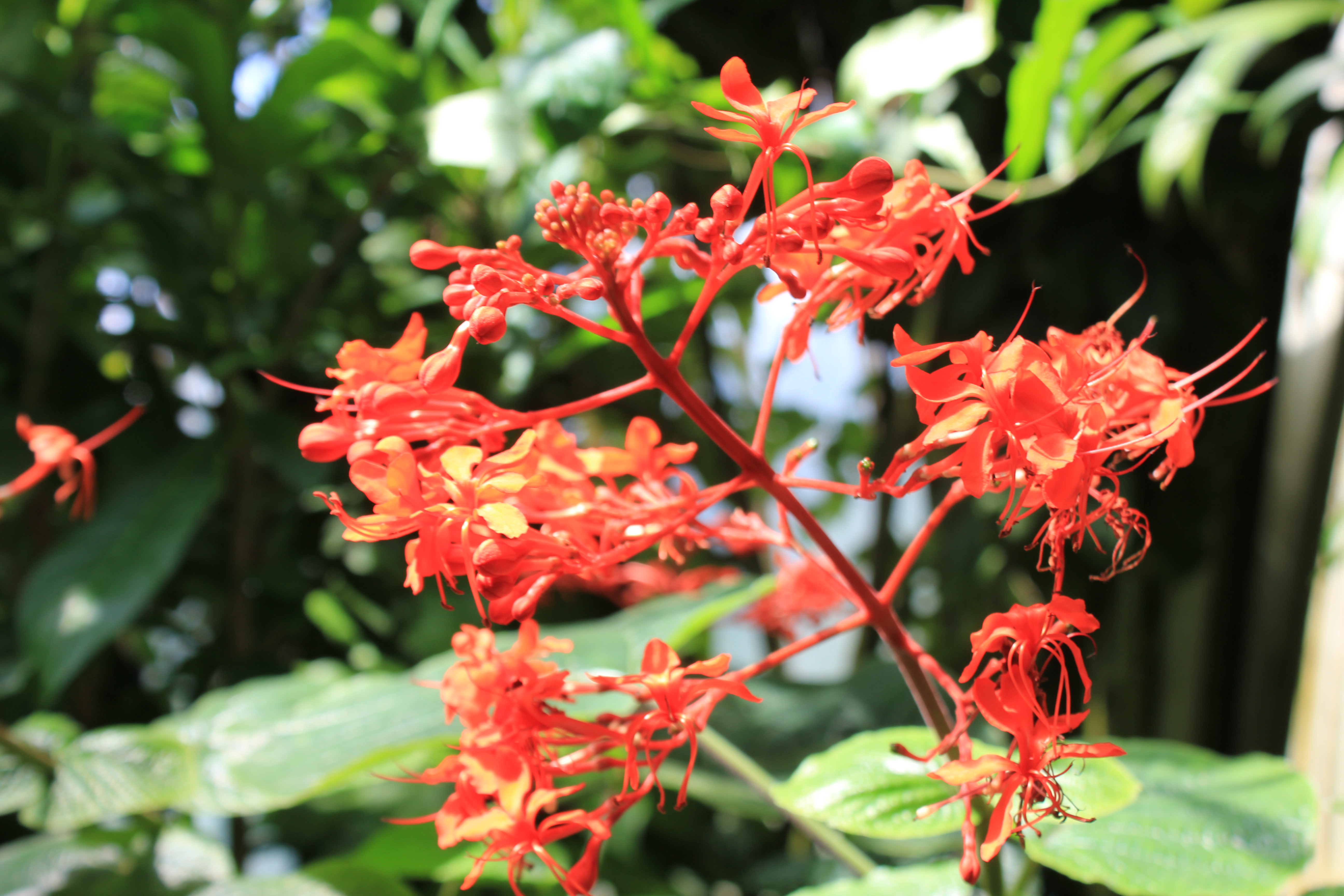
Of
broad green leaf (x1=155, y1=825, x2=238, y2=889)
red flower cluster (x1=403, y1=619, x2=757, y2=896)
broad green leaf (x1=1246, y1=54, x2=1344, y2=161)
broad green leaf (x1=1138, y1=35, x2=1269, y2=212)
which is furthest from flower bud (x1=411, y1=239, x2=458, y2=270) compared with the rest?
broad green leaf (x1=1246, y1=54, x2=1344, y2=161)

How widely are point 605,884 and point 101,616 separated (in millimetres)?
560

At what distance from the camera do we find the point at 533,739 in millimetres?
298

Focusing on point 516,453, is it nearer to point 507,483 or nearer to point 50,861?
point 507,483

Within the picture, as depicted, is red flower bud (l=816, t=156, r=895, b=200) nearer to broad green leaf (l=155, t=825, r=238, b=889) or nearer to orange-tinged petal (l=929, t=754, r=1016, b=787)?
orange-tinged petal (l=929, t=754, r=1016, b=787)

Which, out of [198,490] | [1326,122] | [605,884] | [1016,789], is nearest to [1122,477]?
[1326,122]

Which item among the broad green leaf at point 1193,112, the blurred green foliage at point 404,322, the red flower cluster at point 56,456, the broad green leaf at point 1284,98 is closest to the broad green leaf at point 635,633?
the blurred green foliage at point 404,322

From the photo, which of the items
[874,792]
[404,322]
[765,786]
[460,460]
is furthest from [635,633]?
[404,322]

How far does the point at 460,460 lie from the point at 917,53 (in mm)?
609

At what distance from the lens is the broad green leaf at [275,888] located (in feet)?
1.66

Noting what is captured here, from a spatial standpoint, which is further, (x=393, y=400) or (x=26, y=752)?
(x=26, y=752)

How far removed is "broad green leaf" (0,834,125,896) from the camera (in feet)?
1.96

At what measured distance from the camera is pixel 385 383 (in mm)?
313

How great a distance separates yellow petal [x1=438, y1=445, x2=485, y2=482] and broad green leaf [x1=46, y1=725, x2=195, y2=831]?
410 millimetres

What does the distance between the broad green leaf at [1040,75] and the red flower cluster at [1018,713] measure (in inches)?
19.2
